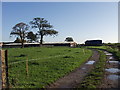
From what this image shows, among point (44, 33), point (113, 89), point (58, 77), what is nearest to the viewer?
point (113, 89)

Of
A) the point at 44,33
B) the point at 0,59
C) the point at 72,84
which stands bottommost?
the point at 72,84

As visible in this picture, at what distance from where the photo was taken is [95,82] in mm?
8727

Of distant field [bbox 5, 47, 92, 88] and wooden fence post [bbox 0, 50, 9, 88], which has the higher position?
wooden fence post [bbox 0, 50, 9, 88]

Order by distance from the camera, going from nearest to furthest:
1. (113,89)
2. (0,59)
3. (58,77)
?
(0,59) < (113,89) < (58,77)

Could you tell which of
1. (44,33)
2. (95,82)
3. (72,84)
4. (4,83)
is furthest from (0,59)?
(44,33)

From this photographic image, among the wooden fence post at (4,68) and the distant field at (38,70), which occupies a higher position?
the wooden fence post at (4,68)

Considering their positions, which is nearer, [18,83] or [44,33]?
[18,83]

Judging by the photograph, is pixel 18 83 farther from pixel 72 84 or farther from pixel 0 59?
pixel 72 84

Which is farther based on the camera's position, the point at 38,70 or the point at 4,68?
the point at 38,70

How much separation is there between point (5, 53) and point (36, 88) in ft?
7.55

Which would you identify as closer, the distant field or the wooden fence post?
the wooden fence post

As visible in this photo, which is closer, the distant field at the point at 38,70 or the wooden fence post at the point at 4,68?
the wooden fence post at the point at 4,68

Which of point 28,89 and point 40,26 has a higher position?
point 40,26

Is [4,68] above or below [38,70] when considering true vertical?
above
